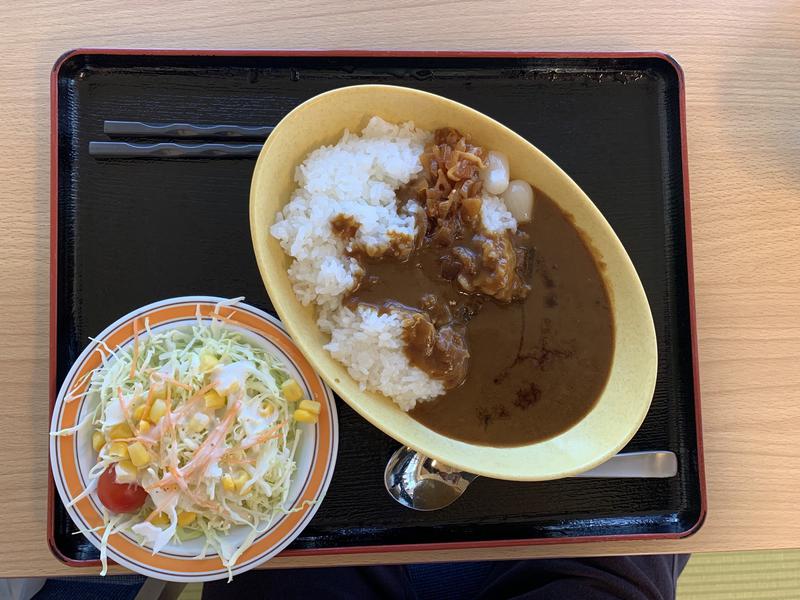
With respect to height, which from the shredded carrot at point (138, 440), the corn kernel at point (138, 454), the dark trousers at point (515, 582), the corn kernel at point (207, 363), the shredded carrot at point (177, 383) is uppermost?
the corn kernel at point (207, 363)

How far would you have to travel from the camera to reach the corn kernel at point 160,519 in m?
1.60

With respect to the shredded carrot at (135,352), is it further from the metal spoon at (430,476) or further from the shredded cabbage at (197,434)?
the metal spoon at (430,476)

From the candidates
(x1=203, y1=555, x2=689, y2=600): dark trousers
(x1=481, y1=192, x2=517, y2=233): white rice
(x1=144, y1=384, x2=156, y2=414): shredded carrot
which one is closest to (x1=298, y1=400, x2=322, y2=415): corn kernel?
(x1=144, y1=384, x2=156, y2=414): shredded carrot

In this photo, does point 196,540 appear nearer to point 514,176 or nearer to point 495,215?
point 495,215

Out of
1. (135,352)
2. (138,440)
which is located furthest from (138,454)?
(135,352)

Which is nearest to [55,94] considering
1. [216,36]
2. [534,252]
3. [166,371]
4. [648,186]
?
[216,36]

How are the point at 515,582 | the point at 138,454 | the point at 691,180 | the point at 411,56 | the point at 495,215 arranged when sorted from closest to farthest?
the point at 138,454 < the point at 495,215 < the point at 411,56 < the point at 691,180 < the point at 515,582

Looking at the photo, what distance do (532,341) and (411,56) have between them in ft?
2.96

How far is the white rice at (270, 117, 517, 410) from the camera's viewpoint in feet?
5.59

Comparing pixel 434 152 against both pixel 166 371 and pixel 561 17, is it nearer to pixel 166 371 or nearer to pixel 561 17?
pixel 561 17

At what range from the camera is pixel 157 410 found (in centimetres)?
160

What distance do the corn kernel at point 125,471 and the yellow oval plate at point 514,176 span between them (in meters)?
0.50

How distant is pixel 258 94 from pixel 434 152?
1.82ft

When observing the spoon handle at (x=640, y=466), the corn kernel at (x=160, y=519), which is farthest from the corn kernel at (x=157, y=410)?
the spoon handle at (x=640, y=466)
